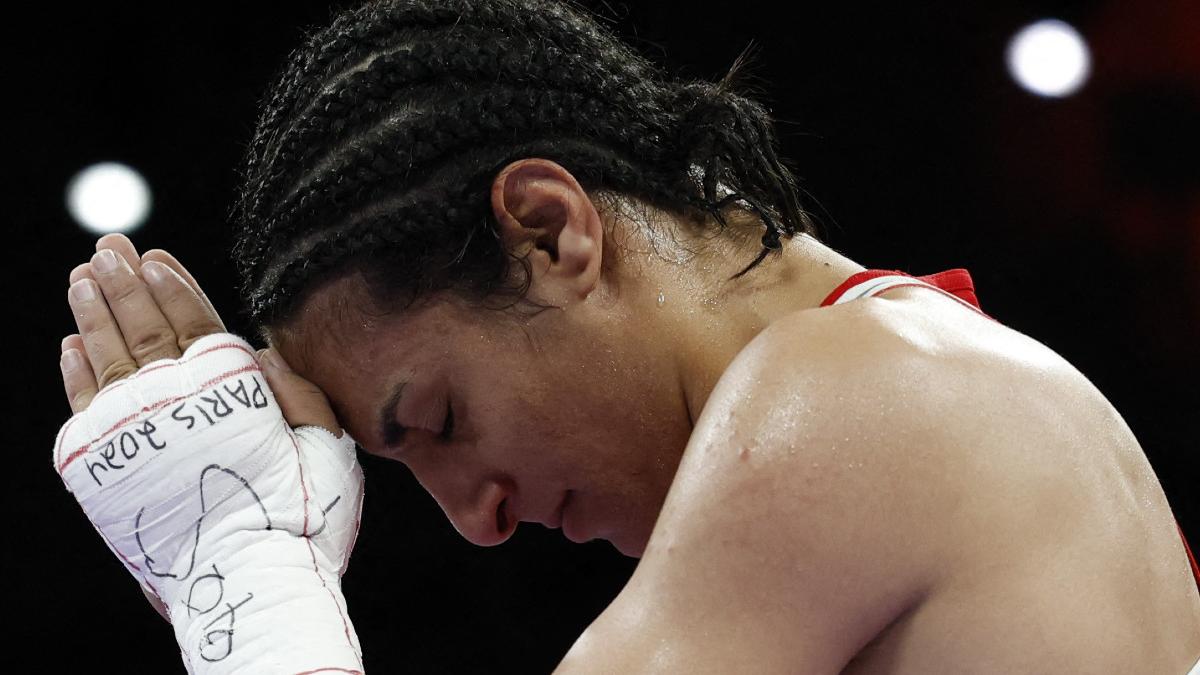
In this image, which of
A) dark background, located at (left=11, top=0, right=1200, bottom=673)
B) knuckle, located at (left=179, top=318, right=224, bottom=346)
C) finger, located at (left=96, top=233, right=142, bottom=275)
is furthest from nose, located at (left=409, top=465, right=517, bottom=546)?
dark background, located at (left=11, top=0, right=1200, bottom=673)

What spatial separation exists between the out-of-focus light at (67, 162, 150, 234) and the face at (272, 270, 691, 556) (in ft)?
4.56

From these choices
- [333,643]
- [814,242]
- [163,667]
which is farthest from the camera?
[163,667]

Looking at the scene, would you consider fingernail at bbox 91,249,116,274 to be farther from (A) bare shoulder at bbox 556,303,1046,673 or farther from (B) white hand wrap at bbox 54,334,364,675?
(A) bare shoulder at bbox 556,303,1046,673

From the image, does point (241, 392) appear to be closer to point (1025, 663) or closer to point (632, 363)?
point (632, 363)

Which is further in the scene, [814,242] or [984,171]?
[984,171]

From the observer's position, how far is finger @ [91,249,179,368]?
1226mm

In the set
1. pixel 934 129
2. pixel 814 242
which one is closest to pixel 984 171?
pixel 934 129

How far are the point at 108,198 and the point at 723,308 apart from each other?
1653mm

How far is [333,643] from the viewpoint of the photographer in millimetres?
1081

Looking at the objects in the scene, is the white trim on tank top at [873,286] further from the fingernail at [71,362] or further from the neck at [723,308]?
the fingernail at [71,362]

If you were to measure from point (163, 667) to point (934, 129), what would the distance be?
176 centimetres

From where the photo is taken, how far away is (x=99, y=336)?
1.23m

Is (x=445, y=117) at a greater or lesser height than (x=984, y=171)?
greater

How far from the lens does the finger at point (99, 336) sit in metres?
1.21
